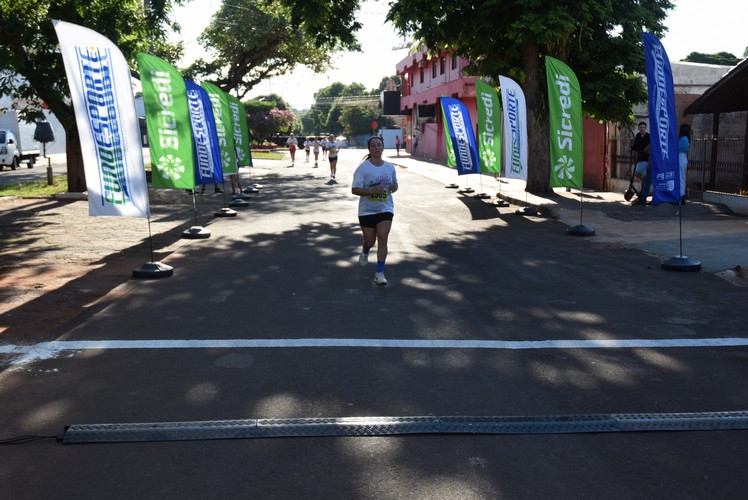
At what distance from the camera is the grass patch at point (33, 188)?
21.8 m

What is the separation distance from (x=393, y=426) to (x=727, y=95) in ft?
53.7

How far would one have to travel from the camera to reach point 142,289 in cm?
872

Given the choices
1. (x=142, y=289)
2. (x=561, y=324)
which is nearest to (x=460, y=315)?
(x=561, y=324)

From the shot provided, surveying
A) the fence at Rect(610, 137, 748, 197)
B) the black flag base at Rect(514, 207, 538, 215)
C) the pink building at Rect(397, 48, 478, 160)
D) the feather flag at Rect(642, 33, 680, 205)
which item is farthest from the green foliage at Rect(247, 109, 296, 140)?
the feather flag at Rect(642, 33, 680, 205)

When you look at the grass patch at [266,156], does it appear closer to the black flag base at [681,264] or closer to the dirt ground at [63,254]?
the dirt ground at [63,254]

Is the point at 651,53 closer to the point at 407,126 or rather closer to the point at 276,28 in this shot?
the point at 276,28

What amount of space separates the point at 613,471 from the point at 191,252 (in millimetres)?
8810

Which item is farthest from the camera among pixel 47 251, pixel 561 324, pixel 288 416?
pixel 47 251

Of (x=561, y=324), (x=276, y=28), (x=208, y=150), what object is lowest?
(x=561, y=324)

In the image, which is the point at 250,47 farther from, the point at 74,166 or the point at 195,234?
the point at 195,234

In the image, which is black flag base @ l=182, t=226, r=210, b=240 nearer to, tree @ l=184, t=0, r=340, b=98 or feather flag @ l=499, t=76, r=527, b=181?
feather flag @ l=499, t=76, r=527, b=181

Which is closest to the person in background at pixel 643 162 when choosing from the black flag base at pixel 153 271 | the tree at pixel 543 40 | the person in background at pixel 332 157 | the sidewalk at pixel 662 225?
the sidewalk at pixel 662 225

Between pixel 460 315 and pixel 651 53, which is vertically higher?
pixel 651 53

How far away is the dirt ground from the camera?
295 inches
